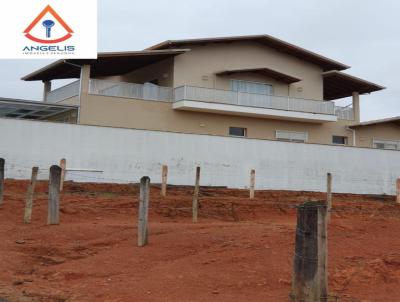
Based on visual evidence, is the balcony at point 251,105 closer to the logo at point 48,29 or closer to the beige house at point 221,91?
the beige house at point 221,91

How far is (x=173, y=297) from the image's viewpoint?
762cm

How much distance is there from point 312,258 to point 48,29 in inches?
716

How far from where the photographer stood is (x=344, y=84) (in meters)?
39.4

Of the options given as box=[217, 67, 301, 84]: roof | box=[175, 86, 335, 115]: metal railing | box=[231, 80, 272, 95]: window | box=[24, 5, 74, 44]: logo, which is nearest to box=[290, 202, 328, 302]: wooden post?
box=[24, 5, 74, 44]: logo

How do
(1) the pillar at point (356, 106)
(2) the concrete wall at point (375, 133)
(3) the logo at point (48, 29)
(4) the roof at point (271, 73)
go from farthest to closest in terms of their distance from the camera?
1. (1) the pillar at point (356, 106)
2. (2) the concrete wall at point (375, 133)
3. (4) the roof at point (271, 73)
4. (3) the logo at point (48, 29)

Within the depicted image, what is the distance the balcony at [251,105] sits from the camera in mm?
32125

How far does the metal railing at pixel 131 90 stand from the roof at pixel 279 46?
2.67 metres

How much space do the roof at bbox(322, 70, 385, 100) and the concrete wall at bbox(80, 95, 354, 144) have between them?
3.03 meters

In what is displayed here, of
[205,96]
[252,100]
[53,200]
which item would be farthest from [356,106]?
[53,200]

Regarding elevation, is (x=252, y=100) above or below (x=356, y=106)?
below

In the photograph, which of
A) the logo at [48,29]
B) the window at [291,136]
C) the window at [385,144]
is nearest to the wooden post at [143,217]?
the logo at [48,29]

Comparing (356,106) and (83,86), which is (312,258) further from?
A: (356,106)

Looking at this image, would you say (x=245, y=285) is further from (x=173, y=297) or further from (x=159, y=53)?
(x=159, y=53)

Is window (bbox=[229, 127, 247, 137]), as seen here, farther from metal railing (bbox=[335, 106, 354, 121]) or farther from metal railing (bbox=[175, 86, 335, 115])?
Answer: metal railing (bbox=[335, 106, 354, 121])
